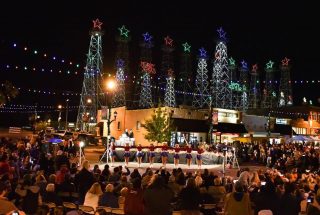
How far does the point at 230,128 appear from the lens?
49844 millimetres

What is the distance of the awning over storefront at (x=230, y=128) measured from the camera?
48.6m

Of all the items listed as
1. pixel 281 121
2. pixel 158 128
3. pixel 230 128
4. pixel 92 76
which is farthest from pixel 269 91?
pixel 158 128

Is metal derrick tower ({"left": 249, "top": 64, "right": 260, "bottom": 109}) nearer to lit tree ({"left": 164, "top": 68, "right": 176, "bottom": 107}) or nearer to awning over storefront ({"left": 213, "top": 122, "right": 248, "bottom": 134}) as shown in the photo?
lit tree ({"left": 164, "top": 68, "right": 176, "bottom": 107})

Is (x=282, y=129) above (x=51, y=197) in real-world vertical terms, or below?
above

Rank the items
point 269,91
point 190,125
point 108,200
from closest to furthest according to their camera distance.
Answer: point 108,200
point 190,125
point 269,91

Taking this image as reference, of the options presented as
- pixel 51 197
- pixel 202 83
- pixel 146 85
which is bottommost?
pixel 51 197

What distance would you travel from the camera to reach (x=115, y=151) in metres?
30.1

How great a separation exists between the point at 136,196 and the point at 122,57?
2011 inches

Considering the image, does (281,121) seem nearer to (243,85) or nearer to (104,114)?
(243,85)

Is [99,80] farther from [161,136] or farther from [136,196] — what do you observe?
[136,196]

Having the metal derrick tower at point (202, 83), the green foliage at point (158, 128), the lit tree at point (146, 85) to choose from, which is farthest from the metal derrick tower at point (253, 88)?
the green foliage at point (158, 128)

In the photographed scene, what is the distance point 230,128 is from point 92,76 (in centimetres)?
1837

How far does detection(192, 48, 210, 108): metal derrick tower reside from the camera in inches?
2705

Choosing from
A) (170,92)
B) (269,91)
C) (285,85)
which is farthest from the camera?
(269,91)
